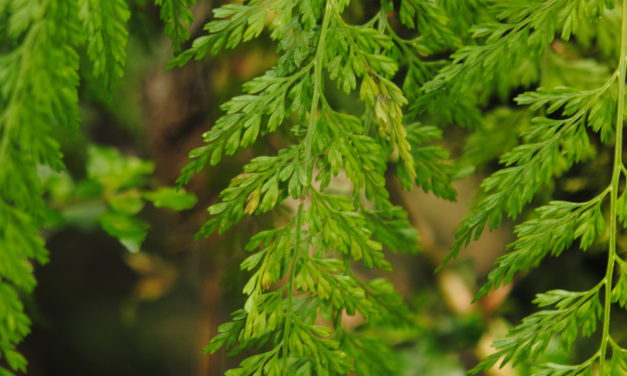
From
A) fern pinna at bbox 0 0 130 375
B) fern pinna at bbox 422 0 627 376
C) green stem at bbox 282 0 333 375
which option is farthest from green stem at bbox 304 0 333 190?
fern pinna at bbox 0 0 130 375

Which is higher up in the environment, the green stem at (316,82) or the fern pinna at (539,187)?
the green stem at (316,82)

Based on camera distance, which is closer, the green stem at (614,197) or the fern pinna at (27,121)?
the fern pinna at (27,121)

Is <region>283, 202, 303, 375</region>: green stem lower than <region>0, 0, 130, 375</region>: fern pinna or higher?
lower

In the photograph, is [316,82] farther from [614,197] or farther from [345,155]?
[614,197]

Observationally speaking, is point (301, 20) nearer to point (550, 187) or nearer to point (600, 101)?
point (600, 101)

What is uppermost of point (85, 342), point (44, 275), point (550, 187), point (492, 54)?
point (492, 54)

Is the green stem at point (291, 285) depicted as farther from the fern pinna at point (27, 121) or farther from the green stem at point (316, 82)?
the fern pinna at point (27, 121)

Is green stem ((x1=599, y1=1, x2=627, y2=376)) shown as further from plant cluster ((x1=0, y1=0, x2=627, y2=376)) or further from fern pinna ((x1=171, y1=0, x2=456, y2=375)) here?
fern pinna ((x1=171, y1=0, x2=456, y2=375))

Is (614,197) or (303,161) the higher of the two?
(303,161)

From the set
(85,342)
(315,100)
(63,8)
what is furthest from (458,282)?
(85,342)

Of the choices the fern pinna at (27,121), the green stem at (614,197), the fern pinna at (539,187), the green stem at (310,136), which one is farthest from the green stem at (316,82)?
the green stem at (614,197)

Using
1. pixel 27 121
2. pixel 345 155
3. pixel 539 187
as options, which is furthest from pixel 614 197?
pixel 27 121
